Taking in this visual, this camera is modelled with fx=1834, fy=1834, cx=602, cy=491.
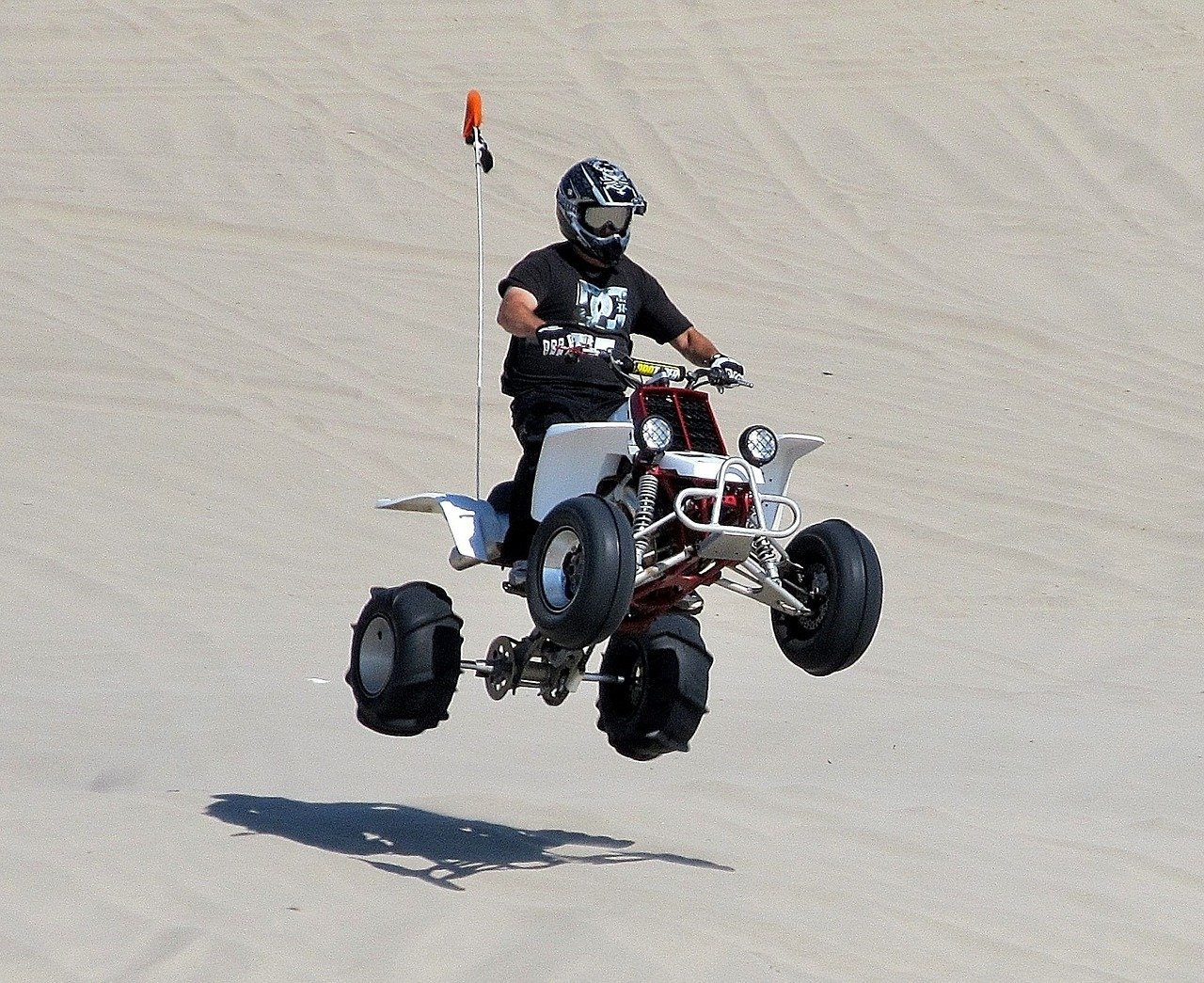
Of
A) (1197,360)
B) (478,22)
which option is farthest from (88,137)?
(1197,360)

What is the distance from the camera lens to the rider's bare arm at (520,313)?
6703mm

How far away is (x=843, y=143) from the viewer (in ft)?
72.8

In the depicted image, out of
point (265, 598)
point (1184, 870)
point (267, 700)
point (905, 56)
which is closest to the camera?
point (1184, 870)

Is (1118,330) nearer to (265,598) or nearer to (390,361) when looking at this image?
(390,361)

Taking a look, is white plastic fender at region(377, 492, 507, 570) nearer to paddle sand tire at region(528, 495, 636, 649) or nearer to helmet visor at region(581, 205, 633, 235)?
paddle sand tire at region(528, 495, 636, 649)

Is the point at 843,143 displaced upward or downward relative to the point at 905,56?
downward

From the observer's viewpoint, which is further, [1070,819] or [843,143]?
[843,143]

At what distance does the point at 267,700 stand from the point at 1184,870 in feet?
15.5

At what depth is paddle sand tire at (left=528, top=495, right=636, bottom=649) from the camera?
6.00m

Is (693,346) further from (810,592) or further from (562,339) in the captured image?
(810,592)

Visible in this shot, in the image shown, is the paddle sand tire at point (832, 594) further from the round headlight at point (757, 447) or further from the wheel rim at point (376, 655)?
the wheel rim at point (376, 655)

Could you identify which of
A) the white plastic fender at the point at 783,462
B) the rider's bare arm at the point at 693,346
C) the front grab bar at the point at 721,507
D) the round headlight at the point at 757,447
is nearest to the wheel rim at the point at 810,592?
the white plastic fender at the point at 783,462

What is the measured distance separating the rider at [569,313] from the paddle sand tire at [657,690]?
0.59 meters

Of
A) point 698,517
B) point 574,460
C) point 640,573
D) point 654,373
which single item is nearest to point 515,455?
point 574,460
